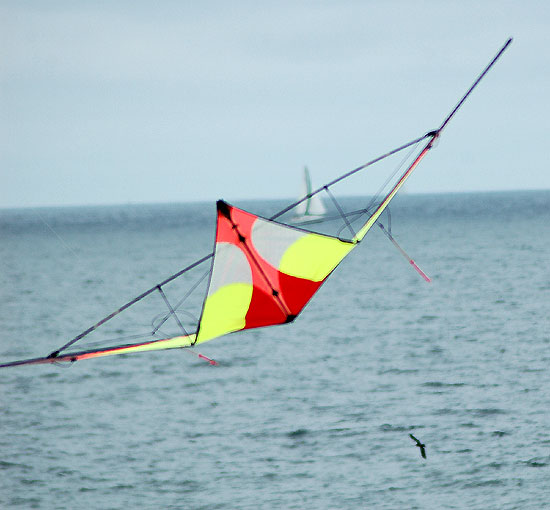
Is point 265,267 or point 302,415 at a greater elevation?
point 265,267

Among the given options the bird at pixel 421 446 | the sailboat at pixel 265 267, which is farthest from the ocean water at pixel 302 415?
the sailboat at pixel 265 267

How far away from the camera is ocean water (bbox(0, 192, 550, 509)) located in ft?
65.3

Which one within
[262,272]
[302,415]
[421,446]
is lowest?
[421,446]

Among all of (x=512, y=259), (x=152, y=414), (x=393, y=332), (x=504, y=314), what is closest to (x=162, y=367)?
(x=152, y=414)

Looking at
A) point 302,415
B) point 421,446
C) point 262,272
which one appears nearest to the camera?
point 262,272

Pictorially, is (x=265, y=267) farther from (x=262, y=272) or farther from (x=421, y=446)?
(x=421, y=446)

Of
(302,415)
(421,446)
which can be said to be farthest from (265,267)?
(302,415)

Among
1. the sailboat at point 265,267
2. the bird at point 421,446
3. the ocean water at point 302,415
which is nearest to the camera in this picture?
the sailboat at point 265,267

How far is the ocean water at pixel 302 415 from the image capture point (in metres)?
19.9

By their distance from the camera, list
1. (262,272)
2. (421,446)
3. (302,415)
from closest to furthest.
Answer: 1. (262,272)
2. (421,446)
3. (302,415)

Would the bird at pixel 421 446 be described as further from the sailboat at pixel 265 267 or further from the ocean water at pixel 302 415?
the sailboat at pixel 265 267

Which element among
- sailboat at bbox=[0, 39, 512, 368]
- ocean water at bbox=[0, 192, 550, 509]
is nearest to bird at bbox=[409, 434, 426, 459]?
ocean water at bbox=[0, 192, 550, 509]

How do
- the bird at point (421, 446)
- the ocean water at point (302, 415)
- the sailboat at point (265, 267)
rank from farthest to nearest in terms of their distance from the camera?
the bird at point (421, 446), the ocean water at point (302, 415), the sailboat at point (265, 267)

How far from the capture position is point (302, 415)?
991 inches
